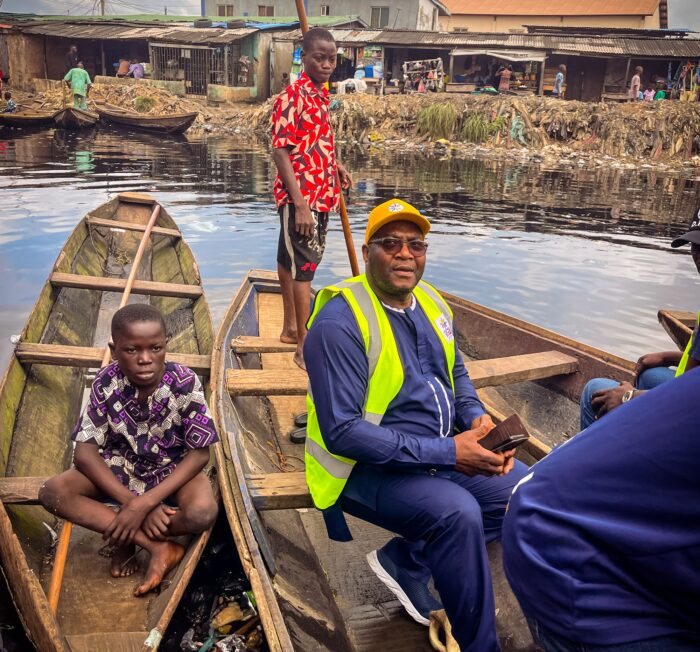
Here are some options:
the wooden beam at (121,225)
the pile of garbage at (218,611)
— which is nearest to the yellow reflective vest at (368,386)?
the pile of garbage at (218,611)

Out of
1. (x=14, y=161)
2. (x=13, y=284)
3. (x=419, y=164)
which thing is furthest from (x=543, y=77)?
(x=13, y=284)

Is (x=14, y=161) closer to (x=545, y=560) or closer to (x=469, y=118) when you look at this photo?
(x=469, y=118)

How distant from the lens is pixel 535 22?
36906mm

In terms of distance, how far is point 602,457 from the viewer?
A: 4.02ft

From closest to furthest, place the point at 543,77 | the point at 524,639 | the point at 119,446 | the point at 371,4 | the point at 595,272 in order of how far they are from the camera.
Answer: the point at 524,639 → the point at 119,446 → the point at 595,272 → the point at 543,77 → the point at 371,4

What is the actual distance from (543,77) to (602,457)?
3158 cm

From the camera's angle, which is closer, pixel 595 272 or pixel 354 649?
pixel 354 649

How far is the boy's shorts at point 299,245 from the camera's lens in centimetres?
416

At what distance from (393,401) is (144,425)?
3.74ft

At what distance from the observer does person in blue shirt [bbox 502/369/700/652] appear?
1140 millimetres

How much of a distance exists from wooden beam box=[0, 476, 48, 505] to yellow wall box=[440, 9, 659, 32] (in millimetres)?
38358

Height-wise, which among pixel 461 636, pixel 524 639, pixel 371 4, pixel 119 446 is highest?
pixel 371 4

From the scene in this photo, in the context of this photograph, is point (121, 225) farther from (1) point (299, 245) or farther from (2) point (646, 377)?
(2) point (646, 377)

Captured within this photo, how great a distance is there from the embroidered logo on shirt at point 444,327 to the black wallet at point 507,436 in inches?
20.7
